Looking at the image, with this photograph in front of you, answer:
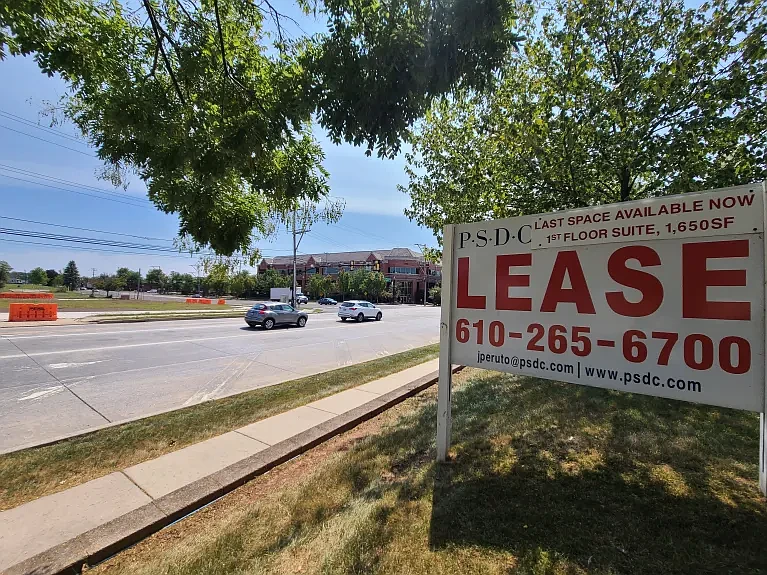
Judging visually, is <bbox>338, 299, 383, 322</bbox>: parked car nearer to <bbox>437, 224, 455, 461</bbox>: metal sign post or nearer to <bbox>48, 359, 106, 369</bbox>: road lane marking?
<bbox>48, 359, 106, 369</bbox>: road lane marking

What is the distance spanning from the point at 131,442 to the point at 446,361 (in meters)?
3.97

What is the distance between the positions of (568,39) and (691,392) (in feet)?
18.3

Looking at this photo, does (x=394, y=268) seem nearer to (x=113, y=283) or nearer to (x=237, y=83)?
(x=237, y=83)

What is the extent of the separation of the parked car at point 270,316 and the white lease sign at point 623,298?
60.8 ft

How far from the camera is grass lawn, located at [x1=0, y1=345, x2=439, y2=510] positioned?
3.60 meters

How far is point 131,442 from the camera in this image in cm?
454

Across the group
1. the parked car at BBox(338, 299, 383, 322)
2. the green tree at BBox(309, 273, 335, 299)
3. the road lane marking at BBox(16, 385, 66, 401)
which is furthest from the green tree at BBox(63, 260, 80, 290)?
the road lane marking at BBox(16, 385, 66, 401)

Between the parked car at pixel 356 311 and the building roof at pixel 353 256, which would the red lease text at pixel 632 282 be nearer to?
the parked car at pixel 356 311

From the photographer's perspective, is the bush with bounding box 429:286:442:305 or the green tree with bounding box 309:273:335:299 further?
the green tree with bounding box 309:273:335:299

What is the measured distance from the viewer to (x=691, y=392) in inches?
104

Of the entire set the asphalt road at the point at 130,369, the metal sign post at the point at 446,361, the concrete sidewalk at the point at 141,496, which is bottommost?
the asphalt road at the point at 130,369

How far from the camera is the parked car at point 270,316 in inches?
819

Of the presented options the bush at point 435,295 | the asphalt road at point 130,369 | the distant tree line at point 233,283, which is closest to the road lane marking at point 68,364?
the asphalt road at point 130,369

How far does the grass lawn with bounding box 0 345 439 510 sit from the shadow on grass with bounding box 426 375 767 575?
3099 millimetres
